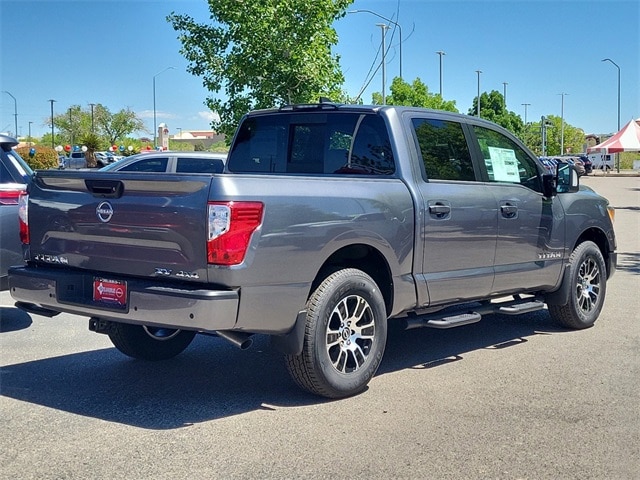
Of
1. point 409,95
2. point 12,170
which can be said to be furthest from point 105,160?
point 12,170

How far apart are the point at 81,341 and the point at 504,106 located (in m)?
84.6

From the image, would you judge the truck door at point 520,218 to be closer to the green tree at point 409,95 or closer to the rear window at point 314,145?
the rear window at point 314,145

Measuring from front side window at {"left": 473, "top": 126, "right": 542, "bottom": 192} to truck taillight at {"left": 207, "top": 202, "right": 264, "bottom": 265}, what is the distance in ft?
9.50

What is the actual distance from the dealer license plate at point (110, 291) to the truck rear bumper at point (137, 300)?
0.10 ft

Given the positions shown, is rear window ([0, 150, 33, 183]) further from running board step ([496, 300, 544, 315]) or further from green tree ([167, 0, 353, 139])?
green tree ([167, 0, 353, 139])

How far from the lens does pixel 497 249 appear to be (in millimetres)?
6574

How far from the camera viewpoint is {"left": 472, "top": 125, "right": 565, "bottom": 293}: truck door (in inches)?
263

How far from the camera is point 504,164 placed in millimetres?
7023

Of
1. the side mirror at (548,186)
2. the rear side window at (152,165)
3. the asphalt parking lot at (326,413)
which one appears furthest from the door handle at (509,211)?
the rear side window at (152,165)

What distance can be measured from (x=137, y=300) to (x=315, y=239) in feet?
3.75

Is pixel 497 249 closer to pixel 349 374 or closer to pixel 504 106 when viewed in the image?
pixel 349 374

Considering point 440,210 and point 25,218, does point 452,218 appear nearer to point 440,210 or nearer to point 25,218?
point 440,210

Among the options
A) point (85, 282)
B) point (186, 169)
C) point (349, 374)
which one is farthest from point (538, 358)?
point (186, 169)

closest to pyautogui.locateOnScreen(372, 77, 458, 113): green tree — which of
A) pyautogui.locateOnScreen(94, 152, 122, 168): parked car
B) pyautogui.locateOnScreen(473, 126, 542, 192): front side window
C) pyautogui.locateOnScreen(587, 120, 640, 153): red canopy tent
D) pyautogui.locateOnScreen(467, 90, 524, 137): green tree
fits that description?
pyautogui.locateOnScreen(587, 120, 640, 153): red canopy tent
